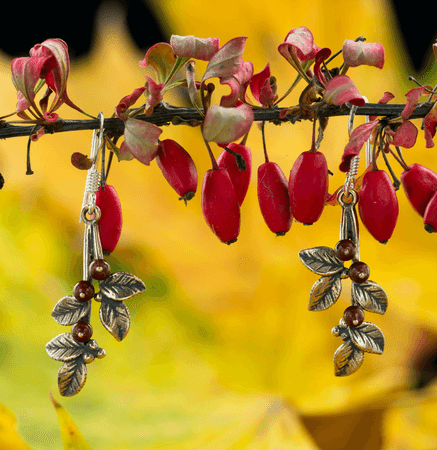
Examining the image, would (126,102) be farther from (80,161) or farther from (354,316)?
(354,316)

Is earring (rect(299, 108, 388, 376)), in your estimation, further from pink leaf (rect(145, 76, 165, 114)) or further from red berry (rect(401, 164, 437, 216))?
pink leaf (rect(145, 76, 165, 114))

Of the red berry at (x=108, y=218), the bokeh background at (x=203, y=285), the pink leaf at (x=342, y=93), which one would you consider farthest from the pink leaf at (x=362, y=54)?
the bokeh background at (x=203, y=285)

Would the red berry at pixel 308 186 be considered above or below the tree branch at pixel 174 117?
below

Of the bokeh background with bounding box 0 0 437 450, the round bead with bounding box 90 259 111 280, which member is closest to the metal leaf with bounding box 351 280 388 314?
the round bead with bounding box 90 259 111 280

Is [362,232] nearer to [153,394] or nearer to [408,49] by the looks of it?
[408,49]

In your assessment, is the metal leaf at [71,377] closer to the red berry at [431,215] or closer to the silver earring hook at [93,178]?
the silver earring hook at [93,178]
